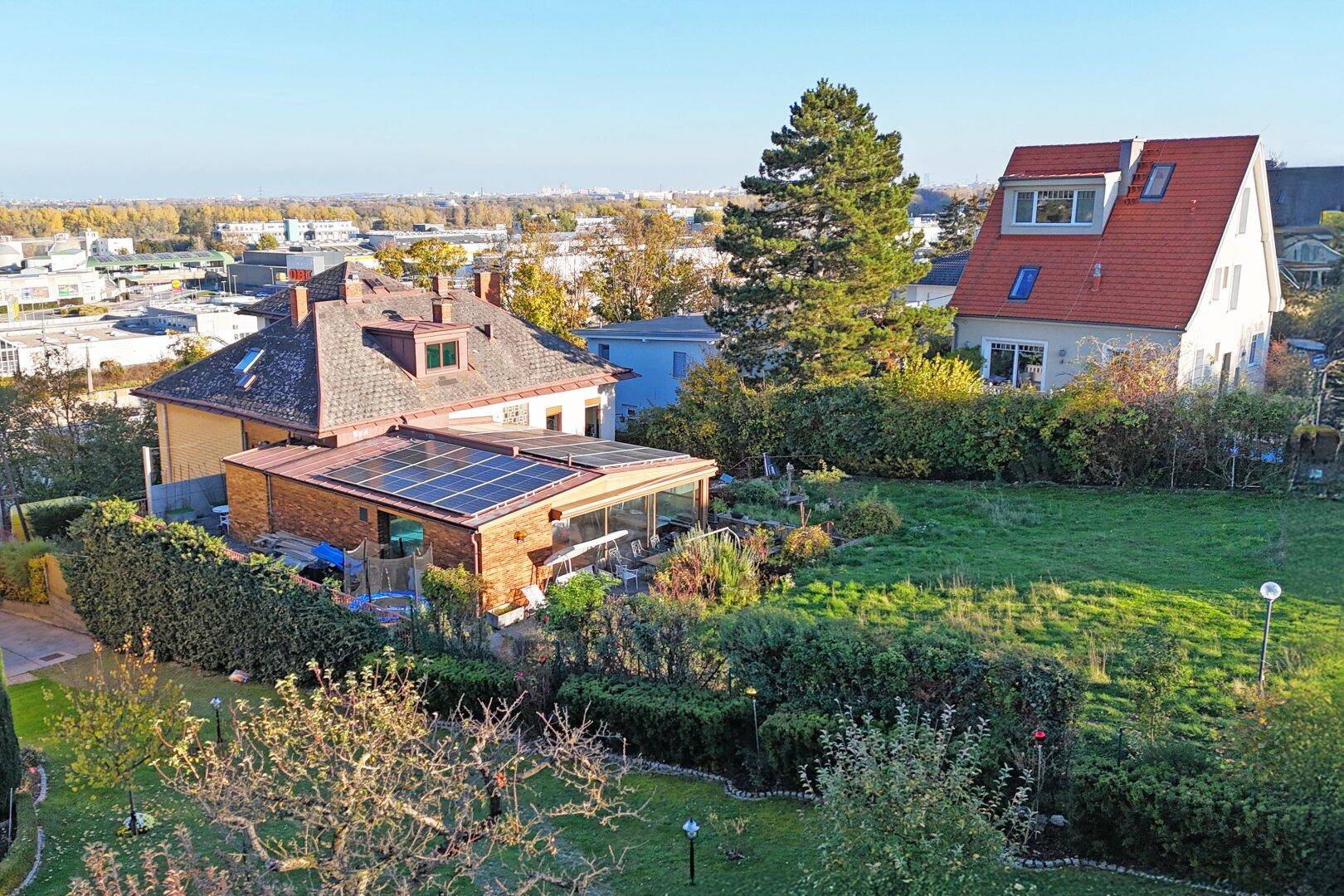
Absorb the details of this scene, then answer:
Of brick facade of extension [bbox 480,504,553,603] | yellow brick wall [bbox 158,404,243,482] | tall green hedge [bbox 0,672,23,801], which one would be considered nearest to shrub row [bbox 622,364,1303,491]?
brick facade of extension [bbox 480,504,553,603]

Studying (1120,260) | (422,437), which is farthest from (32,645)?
(1120,260)

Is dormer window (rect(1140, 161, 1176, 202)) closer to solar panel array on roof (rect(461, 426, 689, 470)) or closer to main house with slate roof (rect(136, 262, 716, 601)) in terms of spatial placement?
main house with slate roof (rect(136, 262, 716, 601))

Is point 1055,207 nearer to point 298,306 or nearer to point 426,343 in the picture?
point 426,343

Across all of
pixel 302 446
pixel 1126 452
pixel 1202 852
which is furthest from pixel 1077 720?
pixel 302 446

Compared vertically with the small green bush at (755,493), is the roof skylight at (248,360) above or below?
above

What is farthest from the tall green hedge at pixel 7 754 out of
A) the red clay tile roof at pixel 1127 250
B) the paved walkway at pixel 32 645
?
the red clay tile roof at pixel 1127 250

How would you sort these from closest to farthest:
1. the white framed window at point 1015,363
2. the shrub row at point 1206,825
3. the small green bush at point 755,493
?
the shrub row at point 1206,825, the small green bush at point 755,493, the white framed window at point 1015,363

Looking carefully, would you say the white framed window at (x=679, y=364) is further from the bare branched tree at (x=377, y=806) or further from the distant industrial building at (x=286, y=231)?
the distant industrial building at (x=286, y=231)
